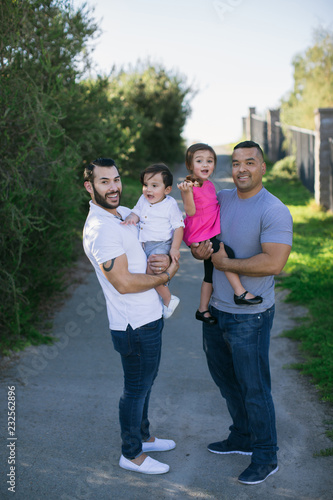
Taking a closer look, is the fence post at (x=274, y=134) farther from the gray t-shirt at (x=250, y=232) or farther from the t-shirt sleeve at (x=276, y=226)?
the t-shirt sleeve at (x=276, y=226)

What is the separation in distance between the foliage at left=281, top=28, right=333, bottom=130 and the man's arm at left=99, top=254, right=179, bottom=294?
67.7 ft

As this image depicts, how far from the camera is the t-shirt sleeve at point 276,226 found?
11.1 ft

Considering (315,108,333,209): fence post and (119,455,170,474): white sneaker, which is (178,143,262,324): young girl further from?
(315,108,333,209): fence post

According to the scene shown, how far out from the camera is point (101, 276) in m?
3.54

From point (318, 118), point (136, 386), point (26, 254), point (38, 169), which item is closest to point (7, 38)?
point (38, 169)

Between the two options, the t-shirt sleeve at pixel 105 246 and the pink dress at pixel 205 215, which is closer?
the t-shirt sleeve at pixel 105 246

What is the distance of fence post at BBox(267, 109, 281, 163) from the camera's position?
850 inches

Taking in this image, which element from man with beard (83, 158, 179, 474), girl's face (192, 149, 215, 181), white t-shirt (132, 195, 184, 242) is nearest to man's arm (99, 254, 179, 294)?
man with beard (83, 158, 179, 474)

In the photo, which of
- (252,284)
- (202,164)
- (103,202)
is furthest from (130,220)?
(252,284)

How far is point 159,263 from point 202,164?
32.9 inches

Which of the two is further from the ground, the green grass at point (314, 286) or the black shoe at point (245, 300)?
the black shoe at point (245, 300)

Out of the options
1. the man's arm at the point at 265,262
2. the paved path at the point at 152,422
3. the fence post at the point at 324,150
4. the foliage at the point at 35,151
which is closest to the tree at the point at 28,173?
the foliage at the point at 35,151

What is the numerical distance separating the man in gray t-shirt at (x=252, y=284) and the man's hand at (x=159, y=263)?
0.27 meters

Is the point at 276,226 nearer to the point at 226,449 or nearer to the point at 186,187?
the point at 186,187
